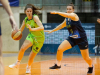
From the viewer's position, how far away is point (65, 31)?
12.8 m

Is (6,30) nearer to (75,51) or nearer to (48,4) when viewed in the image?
(48,4)

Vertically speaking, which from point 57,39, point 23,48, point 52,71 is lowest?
point 57,39

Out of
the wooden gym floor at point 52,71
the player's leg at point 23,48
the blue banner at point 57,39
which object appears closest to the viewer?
the player's leg at point 23,48

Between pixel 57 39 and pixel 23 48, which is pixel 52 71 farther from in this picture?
pixel 57 39

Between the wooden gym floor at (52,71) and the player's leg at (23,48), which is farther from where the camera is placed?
the wooden gym floor at (52,71)

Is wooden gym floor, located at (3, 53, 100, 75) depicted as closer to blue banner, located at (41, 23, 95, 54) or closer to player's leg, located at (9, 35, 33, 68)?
player's leg, located at (9, 35, 33, 68)

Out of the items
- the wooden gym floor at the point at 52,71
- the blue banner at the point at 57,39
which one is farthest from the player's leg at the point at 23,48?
the blue banner at the point at 57,39

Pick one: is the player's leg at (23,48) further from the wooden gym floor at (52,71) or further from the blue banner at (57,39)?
the blue banner at (57,39)

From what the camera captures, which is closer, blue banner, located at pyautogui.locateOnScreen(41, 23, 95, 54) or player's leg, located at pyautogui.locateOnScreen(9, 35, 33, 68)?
player's leg, located at pyautogui.locateOnScreen(9, 35, 33, 68)

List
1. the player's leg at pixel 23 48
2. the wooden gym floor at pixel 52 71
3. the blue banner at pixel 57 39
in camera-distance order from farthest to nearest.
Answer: the blue banner at pixel 57 39 < the wooden gym floor at pixel 52 71 < the player's leg at pixel 23 48

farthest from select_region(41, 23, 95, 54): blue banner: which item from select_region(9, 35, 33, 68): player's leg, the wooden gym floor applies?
select_region(9, 35, 33, 68): player's leg

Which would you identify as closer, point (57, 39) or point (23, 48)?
point (23, 48)

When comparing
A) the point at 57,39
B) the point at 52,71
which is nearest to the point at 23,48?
the point at 52,71

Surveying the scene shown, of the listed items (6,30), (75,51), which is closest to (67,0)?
(75,51)
